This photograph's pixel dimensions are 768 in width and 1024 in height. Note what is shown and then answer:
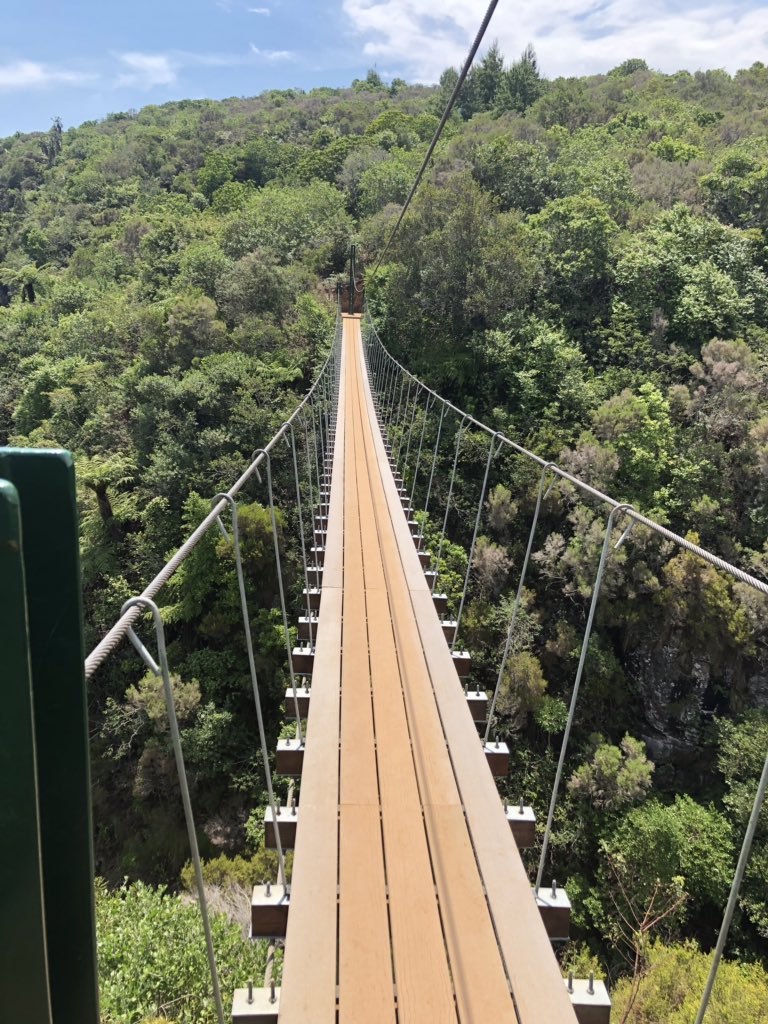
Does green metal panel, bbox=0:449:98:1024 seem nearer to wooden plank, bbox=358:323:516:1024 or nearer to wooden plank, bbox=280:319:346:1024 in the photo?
wooden plank, bbox=280:319:346:1024

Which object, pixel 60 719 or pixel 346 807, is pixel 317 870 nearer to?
pixel 346 807

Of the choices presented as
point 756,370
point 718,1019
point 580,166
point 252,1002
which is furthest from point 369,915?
point 580,166

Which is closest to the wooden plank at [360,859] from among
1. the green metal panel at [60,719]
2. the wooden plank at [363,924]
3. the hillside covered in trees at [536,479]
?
the wooden plank at [363,924]

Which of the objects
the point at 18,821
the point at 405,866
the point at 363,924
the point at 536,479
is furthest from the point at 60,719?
the point at 536,479

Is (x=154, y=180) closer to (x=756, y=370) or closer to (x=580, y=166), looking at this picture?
(x=580, y=166)

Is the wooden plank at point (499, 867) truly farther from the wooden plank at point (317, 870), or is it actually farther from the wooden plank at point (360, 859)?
the wooden plank at point (317, 870)

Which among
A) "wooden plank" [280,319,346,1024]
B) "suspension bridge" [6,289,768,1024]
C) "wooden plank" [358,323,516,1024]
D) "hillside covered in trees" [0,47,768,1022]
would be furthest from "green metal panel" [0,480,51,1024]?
"hillside covered in trees" [0,47,768,1022]
